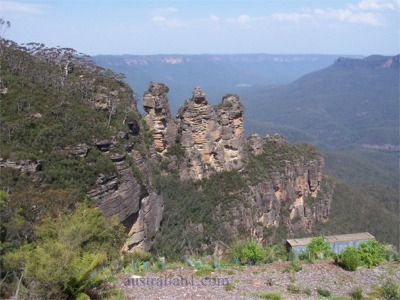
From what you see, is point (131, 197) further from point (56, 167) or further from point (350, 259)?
point (350, 259)

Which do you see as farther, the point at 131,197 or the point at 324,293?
the point at 131,197

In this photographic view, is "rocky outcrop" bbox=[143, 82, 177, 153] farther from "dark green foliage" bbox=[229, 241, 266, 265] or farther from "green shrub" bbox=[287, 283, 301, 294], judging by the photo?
"green shrub" bbox=[287, 283, 301, 294]

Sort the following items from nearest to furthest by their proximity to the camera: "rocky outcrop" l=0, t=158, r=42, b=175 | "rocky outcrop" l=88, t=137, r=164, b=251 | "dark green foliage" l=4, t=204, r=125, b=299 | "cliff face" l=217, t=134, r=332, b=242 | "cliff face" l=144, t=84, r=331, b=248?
"dark green foliage" l=4, t=204, r=125, b=299, "rocky outcrop" l=0, t=158, r=42, b=175, "rocky outcrop" l=88, t=137, r=164, b=251, "cliff face" l=144, t=84, r=331, b=248, "cliff face" l=217, t=134, r=332, b=242

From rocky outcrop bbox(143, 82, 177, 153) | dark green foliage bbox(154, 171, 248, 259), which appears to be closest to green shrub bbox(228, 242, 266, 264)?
dark green foliage bbox(154, 171, 248, 259)

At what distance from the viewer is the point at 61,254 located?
46.4ft

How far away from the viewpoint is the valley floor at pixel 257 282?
15.9 metres

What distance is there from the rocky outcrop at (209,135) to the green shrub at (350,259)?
28.2 metres

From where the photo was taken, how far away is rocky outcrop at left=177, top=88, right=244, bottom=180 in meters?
46.7

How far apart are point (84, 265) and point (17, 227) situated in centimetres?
435

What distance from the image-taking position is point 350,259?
59.3ft

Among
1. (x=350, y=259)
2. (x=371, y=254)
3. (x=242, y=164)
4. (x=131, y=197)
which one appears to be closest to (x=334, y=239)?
(x=371, y=254)

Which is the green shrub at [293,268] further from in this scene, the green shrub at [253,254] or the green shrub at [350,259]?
the green shrub at [350,259]

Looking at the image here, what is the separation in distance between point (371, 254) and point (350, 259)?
145cm

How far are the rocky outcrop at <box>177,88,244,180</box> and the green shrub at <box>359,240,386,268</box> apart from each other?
27930mm
